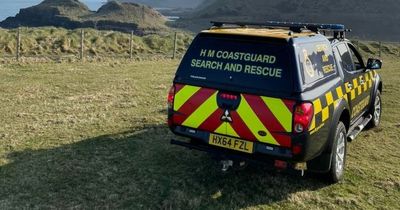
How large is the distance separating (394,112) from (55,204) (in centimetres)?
870

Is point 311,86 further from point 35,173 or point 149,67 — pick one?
point 149,67

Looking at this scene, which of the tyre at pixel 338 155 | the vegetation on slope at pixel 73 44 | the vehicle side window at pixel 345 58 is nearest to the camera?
the tyre at pixel 338 155

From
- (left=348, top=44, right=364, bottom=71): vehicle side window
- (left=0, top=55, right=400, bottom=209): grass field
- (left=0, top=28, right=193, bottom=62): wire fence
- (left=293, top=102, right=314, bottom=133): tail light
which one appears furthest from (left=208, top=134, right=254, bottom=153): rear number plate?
(left=0, top=28, right=193, bottom=62): wire fence

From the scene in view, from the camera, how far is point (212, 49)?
5762mm

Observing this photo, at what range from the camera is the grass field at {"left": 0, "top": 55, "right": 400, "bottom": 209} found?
18.6ft

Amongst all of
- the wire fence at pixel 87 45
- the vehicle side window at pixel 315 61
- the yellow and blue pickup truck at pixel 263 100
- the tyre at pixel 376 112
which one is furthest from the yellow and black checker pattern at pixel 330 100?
the wire fence at pixel 87 45

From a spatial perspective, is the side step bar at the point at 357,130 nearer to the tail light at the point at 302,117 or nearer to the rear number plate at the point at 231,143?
the tail light at the point at 302,117

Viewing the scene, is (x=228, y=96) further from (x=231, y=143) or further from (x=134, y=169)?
(x=134, y=169)

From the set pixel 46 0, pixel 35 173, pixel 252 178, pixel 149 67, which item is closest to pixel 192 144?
pixel 252 178

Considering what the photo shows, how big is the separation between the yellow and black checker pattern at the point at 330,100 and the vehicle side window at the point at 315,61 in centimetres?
25

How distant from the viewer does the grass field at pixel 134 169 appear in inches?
223

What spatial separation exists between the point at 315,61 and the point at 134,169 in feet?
9.81

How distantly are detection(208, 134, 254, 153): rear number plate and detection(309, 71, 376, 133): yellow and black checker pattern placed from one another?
760 mm

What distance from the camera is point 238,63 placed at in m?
5.54
